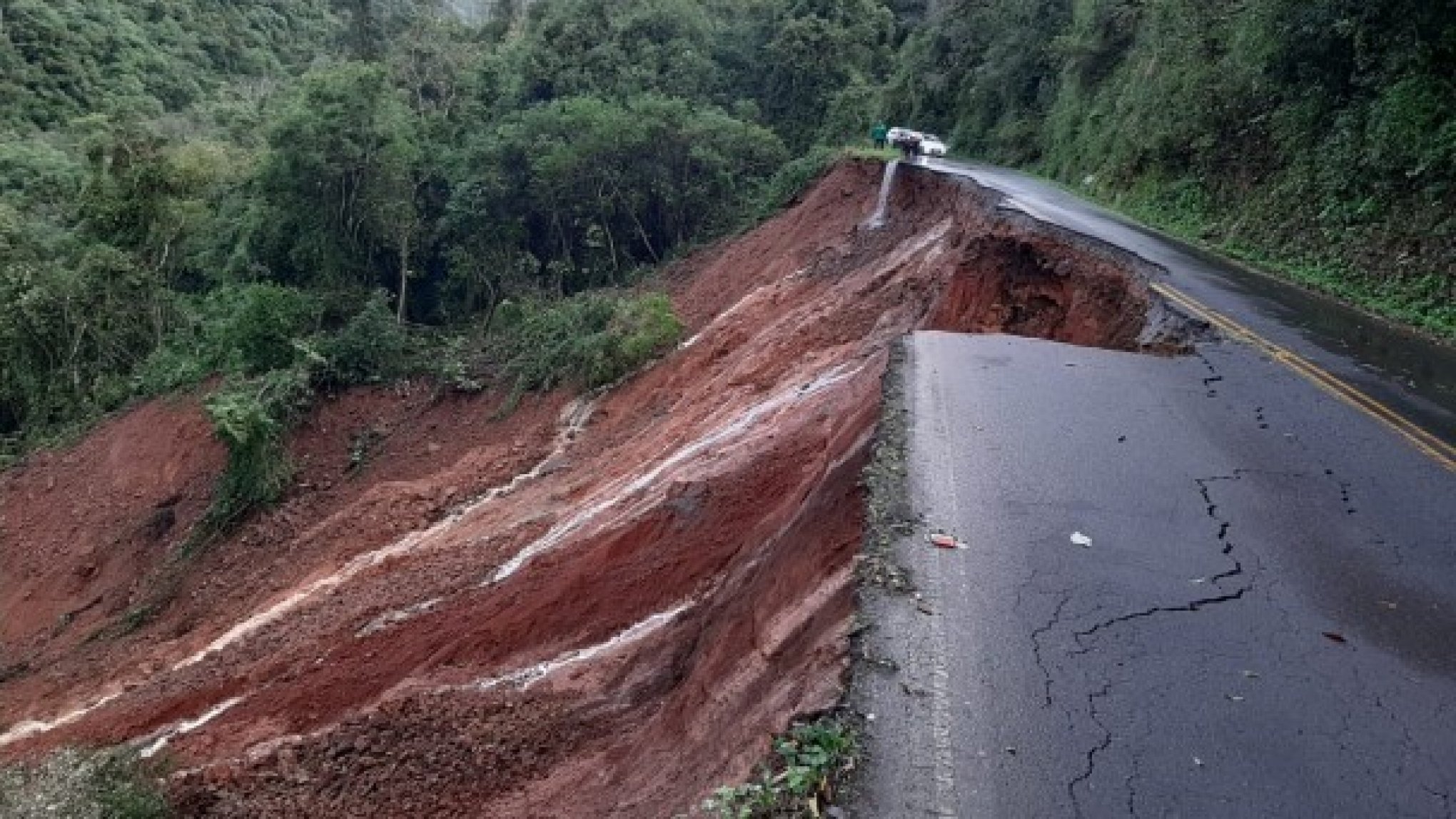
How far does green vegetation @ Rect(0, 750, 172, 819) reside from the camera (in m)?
8.63

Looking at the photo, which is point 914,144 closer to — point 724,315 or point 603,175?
point 724,315

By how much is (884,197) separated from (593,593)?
1286 centimetres

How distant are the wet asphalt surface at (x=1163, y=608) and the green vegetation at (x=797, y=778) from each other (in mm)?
125

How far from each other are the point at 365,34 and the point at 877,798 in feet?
166

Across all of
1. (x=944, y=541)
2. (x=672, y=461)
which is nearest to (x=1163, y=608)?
(x=944, y=541)

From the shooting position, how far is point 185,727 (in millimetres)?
10906

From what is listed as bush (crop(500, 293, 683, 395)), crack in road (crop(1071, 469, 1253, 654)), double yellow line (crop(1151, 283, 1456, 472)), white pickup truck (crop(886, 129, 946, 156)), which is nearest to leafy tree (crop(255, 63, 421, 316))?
bush (crop(500, 293, 683, 395))

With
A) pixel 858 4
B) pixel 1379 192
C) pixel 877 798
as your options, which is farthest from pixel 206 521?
pixel 858 4

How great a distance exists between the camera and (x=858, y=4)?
34156 mm

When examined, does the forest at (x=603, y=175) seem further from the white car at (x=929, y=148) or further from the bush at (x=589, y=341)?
the white car at (x=929, y=148)

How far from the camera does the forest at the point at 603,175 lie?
14219 mm

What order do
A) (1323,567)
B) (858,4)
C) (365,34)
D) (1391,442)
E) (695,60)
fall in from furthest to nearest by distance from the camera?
(365,34) → (858,4) → (695,60) → (1391,442) → (1323,567)

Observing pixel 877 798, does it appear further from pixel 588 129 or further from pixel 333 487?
pixel 588 129

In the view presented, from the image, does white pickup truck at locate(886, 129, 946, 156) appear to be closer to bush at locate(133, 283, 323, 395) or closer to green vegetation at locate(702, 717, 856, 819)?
bush at locate(133, 283, 323, 395)
